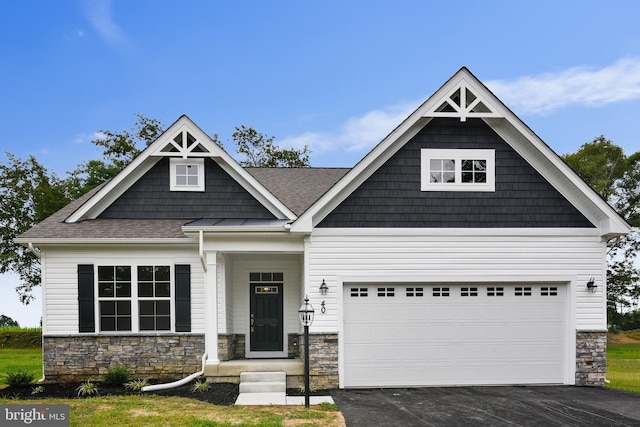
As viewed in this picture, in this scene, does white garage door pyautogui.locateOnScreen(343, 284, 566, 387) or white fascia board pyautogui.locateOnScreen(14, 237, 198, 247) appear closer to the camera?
white garage door pyautogui.locateOnScreen(343, 284, 566, 387)

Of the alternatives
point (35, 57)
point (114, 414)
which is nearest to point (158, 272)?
point (114, 414)

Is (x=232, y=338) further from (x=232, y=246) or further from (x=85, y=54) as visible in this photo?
(x=85, y=54)

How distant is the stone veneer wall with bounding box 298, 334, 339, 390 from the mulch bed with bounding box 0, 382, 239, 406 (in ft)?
5.43

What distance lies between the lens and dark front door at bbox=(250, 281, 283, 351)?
1203 cm

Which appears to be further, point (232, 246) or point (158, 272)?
point (158, 272)

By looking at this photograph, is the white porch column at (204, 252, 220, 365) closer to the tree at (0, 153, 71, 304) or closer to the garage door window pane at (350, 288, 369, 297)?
the garage door window pane at (350, 288, 369, 297)

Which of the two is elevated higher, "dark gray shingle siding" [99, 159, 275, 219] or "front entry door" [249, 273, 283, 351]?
"dark gray shingle siding" [99, 159, 275, 219]

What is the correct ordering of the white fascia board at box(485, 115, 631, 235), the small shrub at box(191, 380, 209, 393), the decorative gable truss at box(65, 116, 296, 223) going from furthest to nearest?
the decorative gable truss at box(65, 116, 296, 223) → the white fascia board at box(485, 115, 631, 235) → the small shrub at box(191, 380, 209, 393)

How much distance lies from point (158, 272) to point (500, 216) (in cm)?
788

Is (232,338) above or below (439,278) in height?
below

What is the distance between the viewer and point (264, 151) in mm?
28656

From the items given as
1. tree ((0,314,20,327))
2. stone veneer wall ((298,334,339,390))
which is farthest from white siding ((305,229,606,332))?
tree ((0,314,20,327))

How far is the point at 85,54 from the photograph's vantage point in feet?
54.9

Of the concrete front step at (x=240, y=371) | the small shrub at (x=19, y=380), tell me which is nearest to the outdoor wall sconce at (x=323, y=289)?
the concrete front step at (x=240, y=371)
